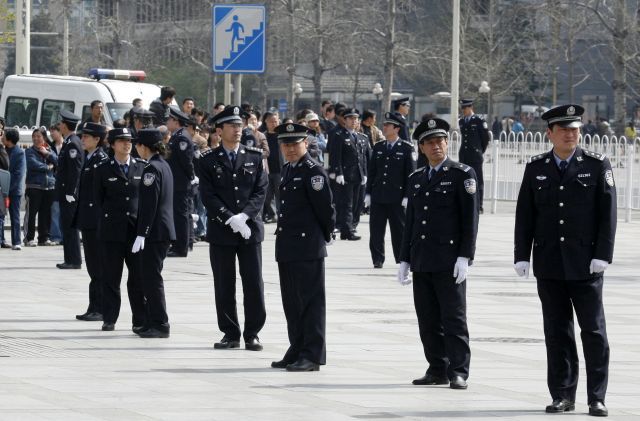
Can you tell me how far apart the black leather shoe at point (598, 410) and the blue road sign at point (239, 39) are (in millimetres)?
9878

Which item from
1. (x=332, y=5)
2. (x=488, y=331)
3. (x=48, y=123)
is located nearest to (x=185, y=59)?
(x=332, y=5)

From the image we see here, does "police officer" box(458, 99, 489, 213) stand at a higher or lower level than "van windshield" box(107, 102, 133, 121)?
lower

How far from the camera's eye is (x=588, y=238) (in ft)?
31.9

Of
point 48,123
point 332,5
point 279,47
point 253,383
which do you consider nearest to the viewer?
point 253,383

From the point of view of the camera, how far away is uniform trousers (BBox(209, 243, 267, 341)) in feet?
40.9

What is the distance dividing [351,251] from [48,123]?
9.61 meters

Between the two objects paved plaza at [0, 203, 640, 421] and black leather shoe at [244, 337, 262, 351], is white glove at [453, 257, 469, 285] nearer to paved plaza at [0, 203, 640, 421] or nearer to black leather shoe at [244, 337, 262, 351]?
paved plaza at [0, 203, 640, 421]

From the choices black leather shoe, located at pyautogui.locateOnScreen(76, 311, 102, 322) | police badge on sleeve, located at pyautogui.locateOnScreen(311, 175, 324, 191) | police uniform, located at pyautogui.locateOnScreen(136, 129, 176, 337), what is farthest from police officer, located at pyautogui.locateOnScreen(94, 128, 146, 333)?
police badge on sleeve, located at pyautogui.locateOnScreen(311, 175, 324, 191)

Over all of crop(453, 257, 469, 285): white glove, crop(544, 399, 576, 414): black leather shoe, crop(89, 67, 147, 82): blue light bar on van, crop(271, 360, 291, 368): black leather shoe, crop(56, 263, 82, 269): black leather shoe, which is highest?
crop(89, 67, 147, 82): blue light bar on van

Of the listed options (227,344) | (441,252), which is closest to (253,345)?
(227,344)

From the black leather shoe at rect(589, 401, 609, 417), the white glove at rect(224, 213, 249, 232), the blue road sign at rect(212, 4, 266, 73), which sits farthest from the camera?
the blue road sign at rect(212, 4, 266, 73)

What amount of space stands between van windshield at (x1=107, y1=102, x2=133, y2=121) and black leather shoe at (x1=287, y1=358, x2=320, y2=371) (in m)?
17.4

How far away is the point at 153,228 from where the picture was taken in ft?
43.2

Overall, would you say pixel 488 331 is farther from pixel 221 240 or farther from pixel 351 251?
pixel 351 251
